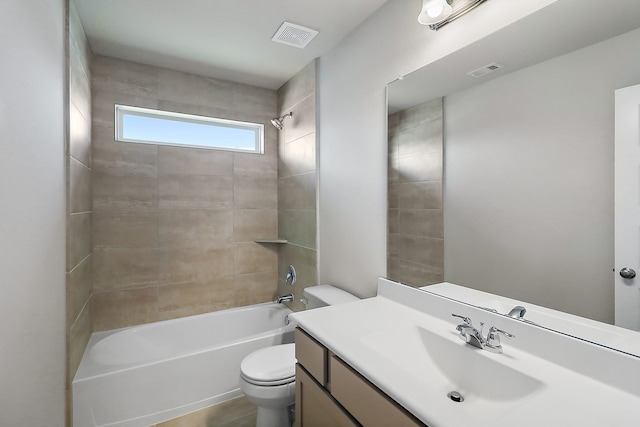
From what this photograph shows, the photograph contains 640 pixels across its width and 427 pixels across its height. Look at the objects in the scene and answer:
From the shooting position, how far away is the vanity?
2.36 feet

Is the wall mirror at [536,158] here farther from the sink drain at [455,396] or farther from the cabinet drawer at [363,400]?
the cabinet drawer at [363,400]

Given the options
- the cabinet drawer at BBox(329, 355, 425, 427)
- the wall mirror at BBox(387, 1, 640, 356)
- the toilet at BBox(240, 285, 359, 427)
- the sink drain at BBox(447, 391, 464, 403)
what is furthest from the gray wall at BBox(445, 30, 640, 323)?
the toilet at BBox(240, 285, 359, 427)

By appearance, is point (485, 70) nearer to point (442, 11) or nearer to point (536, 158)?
point (442, 11)

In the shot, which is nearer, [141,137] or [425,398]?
[425,398]

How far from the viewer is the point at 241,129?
2.94 metres

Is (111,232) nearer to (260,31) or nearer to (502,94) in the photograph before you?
(260,31)

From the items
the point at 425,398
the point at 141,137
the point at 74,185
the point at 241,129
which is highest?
the point at 241,129

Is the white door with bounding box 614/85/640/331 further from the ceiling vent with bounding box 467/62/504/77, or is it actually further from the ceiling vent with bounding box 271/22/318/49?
the ceiling vent with bounding box 271/22/318/49

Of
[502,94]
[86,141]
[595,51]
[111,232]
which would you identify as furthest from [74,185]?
[595,51]

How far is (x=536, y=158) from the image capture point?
40.8 inches

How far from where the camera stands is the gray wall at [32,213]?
37.0 inches

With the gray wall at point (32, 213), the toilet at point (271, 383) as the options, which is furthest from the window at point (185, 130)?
the toilet at point (271, 383)

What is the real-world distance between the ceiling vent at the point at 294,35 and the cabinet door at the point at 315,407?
6.58ft

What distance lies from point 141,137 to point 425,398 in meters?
2.74
